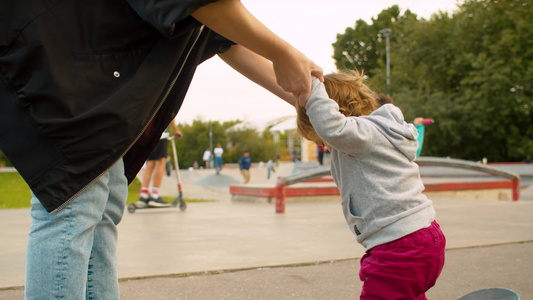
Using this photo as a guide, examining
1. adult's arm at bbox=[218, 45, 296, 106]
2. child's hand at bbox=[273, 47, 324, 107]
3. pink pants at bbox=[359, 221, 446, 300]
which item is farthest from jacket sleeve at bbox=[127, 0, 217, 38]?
pink pants at bbox=[359, 221, 446, 300]

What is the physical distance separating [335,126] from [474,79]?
30698 millimetres

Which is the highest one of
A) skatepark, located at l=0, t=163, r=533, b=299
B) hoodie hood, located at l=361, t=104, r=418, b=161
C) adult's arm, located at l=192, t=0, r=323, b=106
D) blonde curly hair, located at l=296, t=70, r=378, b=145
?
adult's arm, located at l=192, t=0, r=323, b=106

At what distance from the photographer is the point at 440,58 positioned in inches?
1318

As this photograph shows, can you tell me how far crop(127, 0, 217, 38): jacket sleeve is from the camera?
1.26 metres

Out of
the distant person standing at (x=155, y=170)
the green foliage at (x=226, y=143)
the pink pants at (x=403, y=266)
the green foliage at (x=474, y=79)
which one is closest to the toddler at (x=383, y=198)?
the pink pants at (x=403, y=266)

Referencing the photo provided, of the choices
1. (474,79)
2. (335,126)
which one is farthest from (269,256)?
(474,79)

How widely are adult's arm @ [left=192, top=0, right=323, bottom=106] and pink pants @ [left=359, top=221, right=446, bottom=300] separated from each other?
63cm

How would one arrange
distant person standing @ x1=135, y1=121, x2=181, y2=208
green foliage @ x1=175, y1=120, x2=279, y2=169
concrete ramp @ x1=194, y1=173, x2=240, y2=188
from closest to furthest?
distant person standing @ x1=135, y1=121, x2=181, y2=208, concrete ramp @ x1=194, y1=173, x2=240, y2=188, green foliage @ x1=175, y1=120, x2=279, y2=169

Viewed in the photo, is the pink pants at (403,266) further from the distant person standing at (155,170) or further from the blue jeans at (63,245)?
the distant person standing at (155,170)

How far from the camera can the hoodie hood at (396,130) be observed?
1848mm

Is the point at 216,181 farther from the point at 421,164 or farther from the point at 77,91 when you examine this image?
the point at 77,91

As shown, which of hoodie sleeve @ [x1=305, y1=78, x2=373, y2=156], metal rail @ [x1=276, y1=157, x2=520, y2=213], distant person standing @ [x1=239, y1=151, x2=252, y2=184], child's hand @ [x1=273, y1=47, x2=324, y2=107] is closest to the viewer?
child's hand @ [x1=273, y1=47, x2=324, y2=107]

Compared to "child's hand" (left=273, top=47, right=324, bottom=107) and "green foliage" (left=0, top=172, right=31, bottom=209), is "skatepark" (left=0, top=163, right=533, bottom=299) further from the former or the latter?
"green foliage" (left=0, top=172, right=31, bottom=209)

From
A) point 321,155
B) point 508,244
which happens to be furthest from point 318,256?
point 321,155
